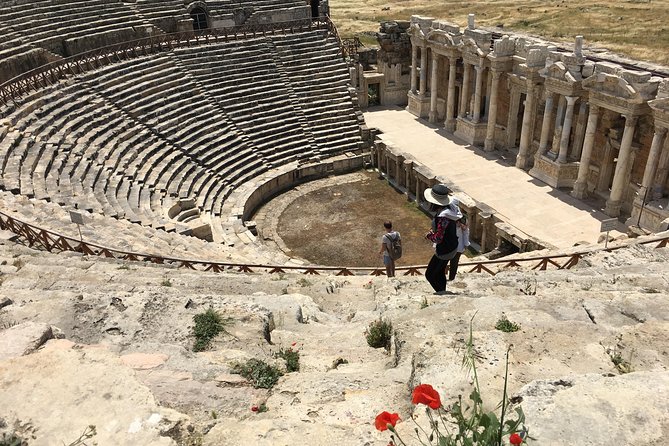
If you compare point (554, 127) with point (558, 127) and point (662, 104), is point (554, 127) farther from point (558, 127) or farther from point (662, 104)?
point (662, 104)

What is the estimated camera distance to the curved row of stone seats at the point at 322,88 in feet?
92.4

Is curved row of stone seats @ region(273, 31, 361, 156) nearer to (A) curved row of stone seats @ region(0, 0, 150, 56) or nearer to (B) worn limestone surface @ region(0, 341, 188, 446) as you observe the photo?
(A) curved row of stone seats @ region(0, 0, 150, 56)

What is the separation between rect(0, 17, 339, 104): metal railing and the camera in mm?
21875

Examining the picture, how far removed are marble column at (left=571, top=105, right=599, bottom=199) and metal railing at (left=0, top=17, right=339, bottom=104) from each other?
647 inches

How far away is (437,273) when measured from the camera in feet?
28.4

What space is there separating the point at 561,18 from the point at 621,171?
4490 centimetres

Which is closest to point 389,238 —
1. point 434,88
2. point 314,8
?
point 434,88

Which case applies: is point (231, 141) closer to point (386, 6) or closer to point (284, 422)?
point (284, 422)

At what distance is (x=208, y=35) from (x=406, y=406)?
28766 millimetres

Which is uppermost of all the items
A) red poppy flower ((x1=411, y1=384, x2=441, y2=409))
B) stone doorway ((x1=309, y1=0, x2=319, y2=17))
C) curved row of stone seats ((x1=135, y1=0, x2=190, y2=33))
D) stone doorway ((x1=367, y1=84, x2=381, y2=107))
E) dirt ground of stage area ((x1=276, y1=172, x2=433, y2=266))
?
red poppy flower ((x1=411, y1=384, x2=441, y2=409))

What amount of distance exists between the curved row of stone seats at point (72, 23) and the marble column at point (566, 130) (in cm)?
2075

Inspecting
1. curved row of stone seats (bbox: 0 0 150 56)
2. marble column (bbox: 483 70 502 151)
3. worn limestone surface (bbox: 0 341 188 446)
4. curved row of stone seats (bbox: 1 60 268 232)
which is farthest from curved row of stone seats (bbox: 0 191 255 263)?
marble column (bbox: 483 70 502 151)

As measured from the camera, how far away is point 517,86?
25156 millimetres

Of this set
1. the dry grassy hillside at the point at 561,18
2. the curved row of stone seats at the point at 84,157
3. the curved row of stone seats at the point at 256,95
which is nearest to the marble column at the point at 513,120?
the curved row of stone seats at the point at 256,95
